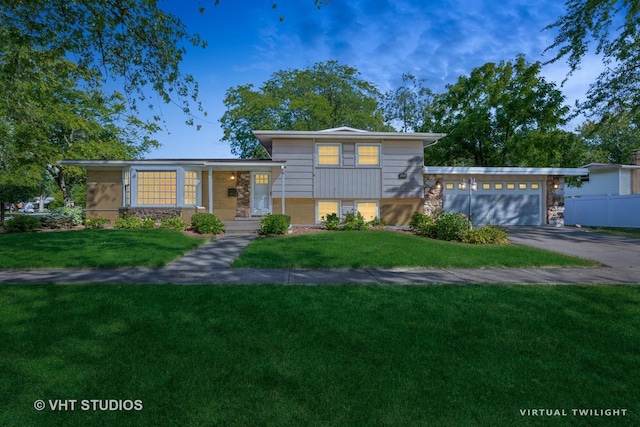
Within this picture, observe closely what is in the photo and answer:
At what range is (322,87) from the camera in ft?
94.5

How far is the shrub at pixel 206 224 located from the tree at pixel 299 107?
15.0m

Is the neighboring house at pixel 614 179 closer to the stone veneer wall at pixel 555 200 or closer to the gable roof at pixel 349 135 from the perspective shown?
the stone veneer wall at pixel 555 200

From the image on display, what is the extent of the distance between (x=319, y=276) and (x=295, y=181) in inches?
386

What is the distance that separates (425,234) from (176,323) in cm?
1065

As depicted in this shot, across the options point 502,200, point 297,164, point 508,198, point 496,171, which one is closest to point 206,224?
point 297,164

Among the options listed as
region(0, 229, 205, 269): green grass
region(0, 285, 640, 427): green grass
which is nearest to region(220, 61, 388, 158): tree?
region(0, 229, 205, 269): green grass

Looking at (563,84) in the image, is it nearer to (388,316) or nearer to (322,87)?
(322,87)

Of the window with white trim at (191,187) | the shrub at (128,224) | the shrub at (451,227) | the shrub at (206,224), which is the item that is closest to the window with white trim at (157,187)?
the window with white trim at (191,187)

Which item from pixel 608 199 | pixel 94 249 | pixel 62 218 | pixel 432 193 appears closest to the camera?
pixel 94 249

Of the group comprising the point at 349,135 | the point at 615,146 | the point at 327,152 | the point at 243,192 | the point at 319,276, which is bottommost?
the point at 319,276

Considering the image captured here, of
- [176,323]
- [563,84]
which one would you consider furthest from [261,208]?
[563,84]

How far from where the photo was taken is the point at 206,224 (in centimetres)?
1333

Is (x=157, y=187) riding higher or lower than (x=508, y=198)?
higher

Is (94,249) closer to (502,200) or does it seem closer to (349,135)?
(349,135)
